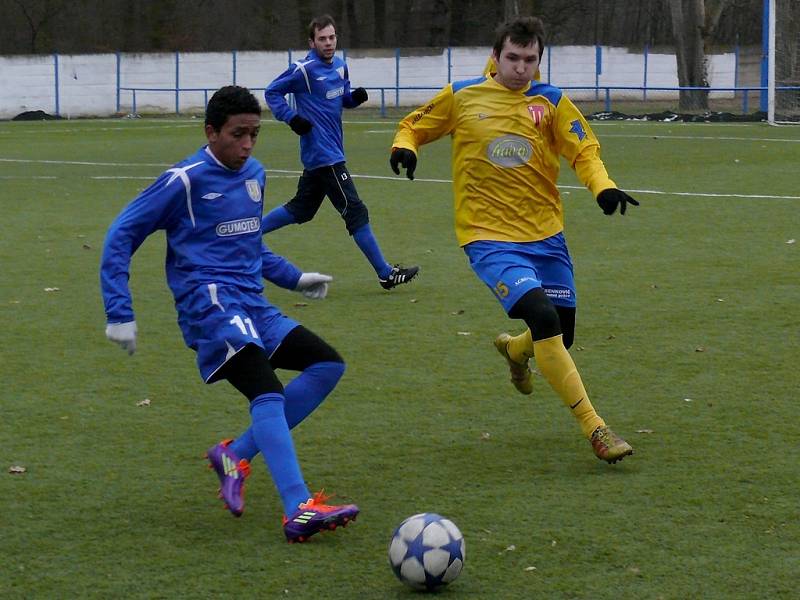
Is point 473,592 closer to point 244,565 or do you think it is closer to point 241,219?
point 244,565

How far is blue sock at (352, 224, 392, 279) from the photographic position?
999 cm

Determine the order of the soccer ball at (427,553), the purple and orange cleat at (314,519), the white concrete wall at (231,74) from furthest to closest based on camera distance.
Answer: the white concrete wall at (231,74), the purple and orange cleat at (314,519), the soccer ball at (427,553)

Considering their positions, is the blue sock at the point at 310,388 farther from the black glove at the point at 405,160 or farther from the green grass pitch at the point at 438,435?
the black glove at the point at 405,160

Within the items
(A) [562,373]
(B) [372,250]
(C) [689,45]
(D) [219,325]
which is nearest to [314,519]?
(D) [219,325]

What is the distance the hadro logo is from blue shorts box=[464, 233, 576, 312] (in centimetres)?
38

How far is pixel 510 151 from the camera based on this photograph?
6270 mm

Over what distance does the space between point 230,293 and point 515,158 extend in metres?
1.76

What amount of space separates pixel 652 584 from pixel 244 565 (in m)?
1.33

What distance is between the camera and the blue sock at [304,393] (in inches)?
206

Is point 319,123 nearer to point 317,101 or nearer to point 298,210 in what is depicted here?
point 317,101

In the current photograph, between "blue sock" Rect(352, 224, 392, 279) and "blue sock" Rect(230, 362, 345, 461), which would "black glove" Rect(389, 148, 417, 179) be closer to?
"blue sock" Rect(230, 362, 345, 461)

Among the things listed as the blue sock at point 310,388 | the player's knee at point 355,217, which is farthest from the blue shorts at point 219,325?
the player's knee at point 355,217

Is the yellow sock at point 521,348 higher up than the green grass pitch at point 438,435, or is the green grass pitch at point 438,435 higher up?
Result: the yellow sock at point 521,348

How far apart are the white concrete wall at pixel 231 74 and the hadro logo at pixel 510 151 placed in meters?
34.3
